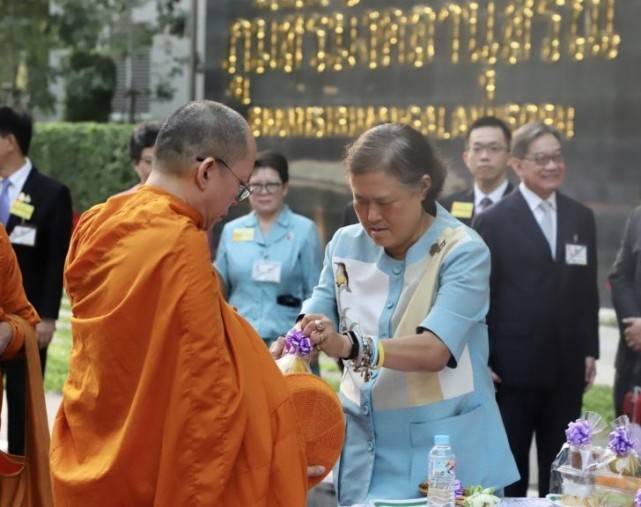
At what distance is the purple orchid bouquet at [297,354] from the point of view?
2.88 meters

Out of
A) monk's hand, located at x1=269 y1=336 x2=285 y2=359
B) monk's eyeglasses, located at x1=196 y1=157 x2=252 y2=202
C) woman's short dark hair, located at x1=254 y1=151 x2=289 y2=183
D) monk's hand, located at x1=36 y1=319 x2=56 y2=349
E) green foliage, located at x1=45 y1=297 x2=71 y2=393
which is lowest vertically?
green foliage, located at x1=45 y1=297 x2=71 y2=393

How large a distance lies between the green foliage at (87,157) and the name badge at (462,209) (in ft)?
33.2

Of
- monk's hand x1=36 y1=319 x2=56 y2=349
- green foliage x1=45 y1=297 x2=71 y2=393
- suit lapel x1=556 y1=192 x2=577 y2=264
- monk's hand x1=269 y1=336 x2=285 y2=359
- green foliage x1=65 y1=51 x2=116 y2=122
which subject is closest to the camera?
monk's hand x1=269 y1=336 x2=285 y2=359

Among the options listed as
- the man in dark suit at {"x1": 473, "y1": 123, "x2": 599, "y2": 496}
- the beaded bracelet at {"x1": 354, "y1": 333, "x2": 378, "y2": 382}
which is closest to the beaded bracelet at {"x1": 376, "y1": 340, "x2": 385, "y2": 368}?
the beaded bracelet at {"x1": 354, "y1": 333, "x2": 378, "y2": 382}

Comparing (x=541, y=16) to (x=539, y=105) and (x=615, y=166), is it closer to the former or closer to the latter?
(x=539, y=105)

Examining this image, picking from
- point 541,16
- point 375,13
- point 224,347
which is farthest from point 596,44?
point 224,347

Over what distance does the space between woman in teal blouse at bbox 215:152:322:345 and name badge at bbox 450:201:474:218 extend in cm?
74

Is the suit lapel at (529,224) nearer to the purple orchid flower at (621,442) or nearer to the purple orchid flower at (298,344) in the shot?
the purple orchid flower at (621,442)

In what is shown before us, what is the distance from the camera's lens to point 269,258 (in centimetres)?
617

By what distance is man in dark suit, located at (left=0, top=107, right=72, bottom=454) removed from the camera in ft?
20.0

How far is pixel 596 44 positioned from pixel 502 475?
5983 millimetres

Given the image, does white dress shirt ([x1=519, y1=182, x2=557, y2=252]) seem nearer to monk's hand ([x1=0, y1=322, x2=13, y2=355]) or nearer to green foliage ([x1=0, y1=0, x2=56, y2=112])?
monk's hand ([x1=0, y1=322, x2=13, y2=355])

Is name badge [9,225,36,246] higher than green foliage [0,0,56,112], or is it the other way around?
green foliage [0,0,56,112]

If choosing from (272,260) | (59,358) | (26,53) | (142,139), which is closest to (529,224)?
(272,260)
